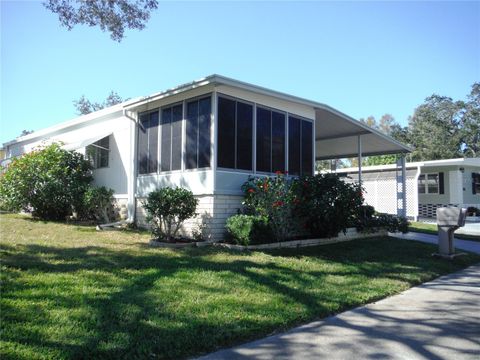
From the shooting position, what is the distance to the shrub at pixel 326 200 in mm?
9367

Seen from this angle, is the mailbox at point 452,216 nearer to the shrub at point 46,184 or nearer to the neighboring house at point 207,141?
the neighboring house at point 207,141

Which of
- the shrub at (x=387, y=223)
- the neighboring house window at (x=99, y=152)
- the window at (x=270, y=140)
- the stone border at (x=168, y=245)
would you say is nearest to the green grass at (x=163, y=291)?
the stone border at (x=168, y=245)

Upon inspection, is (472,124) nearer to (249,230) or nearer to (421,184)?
(421,184)

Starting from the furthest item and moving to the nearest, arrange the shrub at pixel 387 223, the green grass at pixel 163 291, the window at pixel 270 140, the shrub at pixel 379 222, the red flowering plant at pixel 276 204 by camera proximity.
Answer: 1. the shrub at pixel 387 223
2. the shrub at pixel 379 222
3. the window at pixel 270 140
4. the red flowering plant at pixel 276 204
5. the green grass at pixel 163 291

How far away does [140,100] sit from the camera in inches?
447

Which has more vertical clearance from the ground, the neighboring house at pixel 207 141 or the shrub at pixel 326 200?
the neighboring house at pixel 207 141

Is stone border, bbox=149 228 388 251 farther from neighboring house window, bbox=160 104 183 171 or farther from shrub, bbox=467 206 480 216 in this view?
shrub, bbox=467 206 480 216

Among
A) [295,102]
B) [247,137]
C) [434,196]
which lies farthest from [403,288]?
[434,196]

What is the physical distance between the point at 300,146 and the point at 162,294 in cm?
786

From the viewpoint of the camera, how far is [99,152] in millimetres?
14250

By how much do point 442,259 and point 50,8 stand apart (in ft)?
36.2

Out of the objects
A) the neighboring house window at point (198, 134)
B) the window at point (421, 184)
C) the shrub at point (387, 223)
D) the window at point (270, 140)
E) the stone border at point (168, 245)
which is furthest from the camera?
the window at point (421, 184)

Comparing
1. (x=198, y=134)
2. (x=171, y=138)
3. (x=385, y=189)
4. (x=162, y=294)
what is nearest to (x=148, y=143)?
(x=171, y=138)

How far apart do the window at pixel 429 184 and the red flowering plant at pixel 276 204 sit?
16691mm
